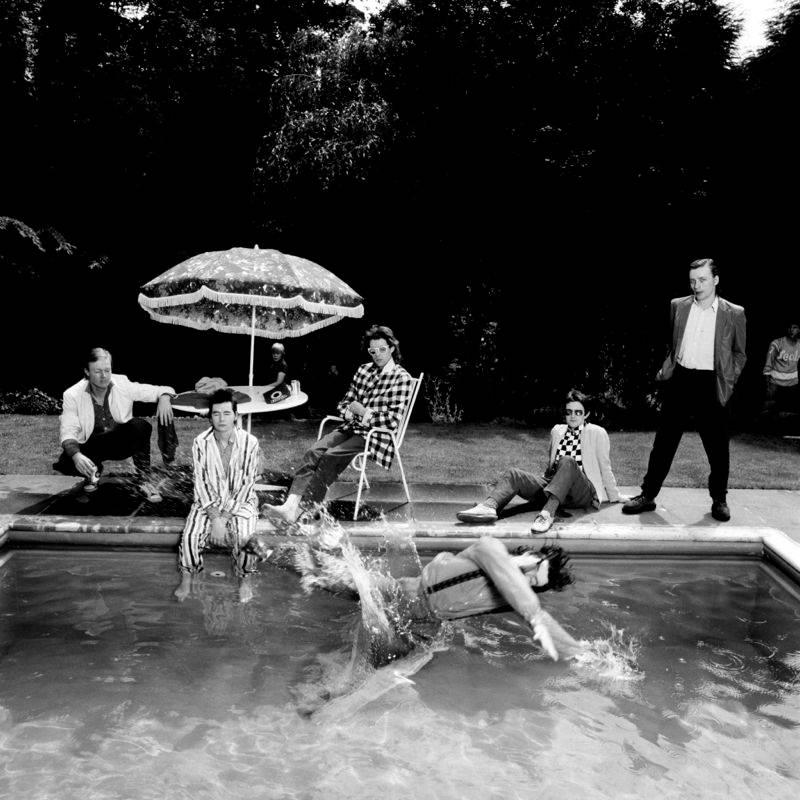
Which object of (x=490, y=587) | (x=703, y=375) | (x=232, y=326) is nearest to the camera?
(x=490, y=587)

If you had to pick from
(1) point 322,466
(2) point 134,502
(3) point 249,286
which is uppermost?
(3) point 249,286

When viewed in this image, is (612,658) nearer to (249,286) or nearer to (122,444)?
(249,286)

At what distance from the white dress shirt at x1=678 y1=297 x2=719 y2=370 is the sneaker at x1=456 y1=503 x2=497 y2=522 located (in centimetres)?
175

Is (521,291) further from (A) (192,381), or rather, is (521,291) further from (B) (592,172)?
(A) (192,381)

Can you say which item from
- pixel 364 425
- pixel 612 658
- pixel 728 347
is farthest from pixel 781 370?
pixel 612 658

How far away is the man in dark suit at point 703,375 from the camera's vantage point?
5383mm

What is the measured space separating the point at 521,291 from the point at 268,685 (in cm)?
963

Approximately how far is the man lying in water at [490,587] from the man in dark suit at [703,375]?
1969 mm

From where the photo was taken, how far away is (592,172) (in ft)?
37.0

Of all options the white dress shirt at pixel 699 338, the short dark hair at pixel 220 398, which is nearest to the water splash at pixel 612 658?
the white dress shirt at pixel 699 338

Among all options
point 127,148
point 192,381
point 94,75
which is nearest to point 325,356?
point 192,381

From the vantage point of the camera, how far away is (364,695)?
3654 millimetres

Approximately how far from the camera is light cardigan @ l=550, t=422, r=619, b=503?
555 centimetres

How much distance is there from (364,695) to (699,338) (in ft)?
11.2
